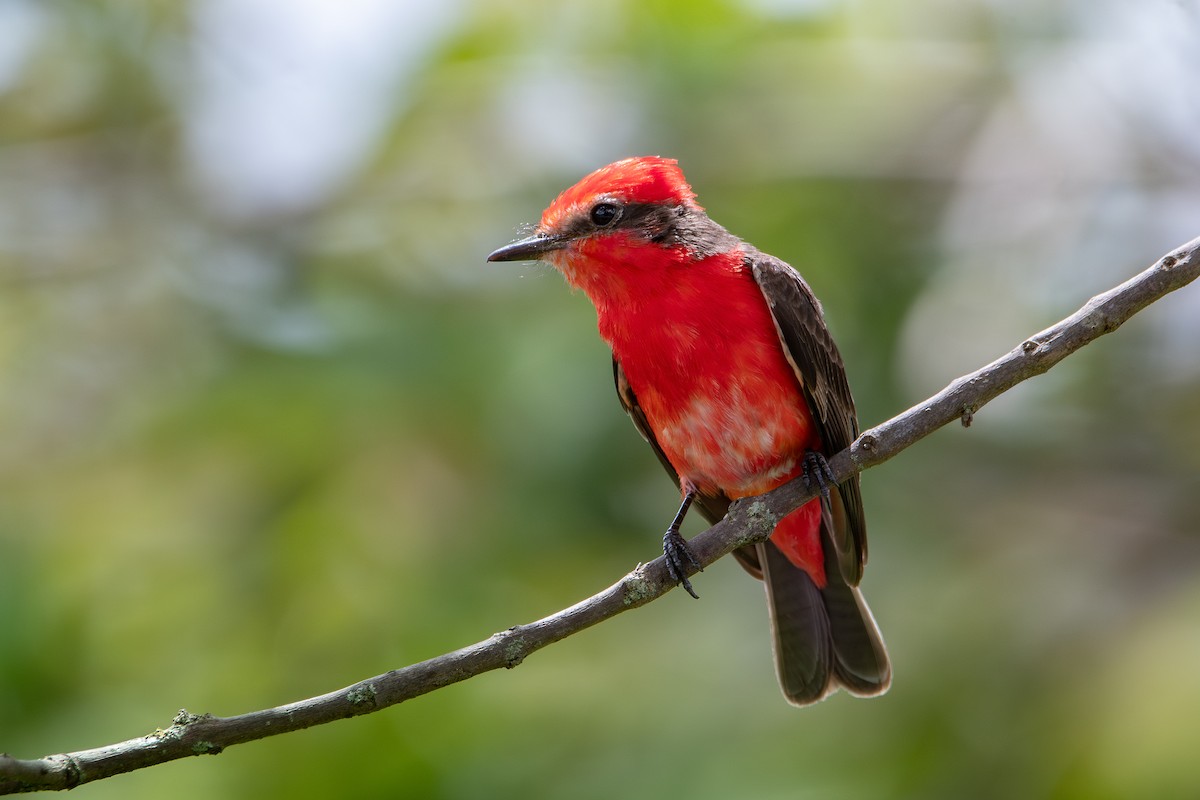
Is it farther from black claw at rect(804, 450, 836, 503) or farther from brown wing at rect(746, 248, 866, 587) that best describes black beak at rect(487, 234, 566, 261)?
black claw at rect(804, 450, 836, 503)

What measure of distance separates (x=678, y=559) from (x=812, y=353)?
0.95 metres

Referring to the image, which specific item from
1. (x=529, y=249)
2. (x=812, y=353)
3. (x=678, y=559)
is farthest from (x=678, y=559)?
(x=529, y=249)

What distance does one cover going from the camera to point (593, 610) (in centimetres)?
331

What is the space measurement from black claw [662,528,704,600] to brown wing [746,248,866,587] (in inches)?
26.6

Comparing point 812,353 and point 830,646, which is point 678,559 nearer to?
point 812,353

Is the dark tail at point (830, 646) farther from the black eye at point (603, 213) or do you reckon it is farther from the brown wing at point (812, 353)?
the black eye at point (603, 213)

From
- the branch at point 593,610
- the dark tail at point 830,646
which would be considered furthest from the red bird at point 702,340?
the branch at point 593,610

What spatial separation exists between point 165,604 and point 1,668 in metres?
0.82

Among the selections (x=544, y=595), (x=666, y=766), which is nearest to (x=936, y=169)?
(x=544, y=595)

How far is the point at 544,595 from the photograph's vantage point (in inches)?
252

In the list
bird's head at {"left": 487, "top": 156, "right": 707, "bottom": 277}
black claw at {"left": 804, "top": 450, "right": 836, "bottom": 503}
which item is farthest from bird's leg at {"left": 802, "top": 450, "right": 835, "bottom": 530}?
bird's head at {"left": 487, "top": 156, "right": 707, "bottom": 277}

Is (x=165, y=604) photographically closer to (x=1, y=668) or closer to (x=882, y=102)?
(x=1, y=668)

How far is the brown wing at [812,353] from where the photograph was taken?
466cm

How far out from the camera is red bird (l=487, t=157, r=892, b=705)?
181 inches
